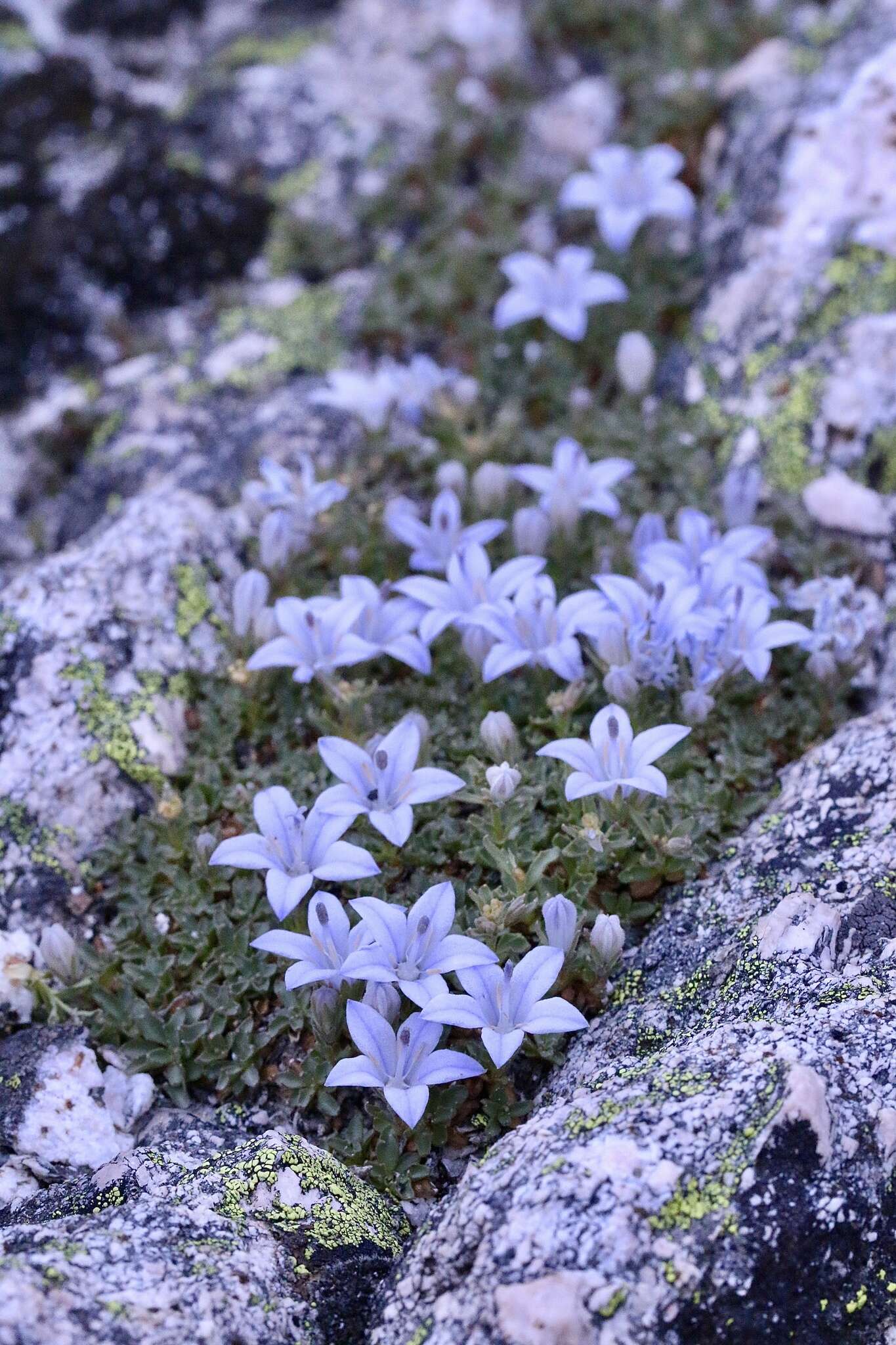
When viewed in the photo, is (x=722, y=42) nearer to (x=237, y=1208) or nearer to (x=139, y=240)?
(x=139, y=240)

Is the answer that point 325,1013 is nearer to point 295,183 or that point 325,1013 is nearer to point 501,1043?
point 501,1043

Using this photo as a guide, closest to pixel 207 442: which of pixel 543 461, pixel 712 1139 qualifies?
pixel 543 461

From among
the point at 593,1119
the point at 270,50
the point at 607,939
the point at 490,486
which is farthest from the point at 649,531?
the point at 270,50

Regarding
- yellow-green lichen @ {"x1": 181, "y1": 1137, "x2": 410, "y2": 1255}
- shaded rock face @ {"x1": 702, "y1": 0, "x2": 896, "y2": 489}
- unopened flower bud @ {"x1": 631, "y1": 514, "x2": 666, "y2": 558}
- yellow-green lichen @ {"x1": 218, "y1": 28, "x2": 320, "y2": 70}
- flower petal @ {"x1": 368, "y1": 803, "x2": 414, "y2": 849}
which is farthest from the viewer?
yellow-green lichen @ {"x1": 218, "y1": 28, "x2": 320, "y2": 70}

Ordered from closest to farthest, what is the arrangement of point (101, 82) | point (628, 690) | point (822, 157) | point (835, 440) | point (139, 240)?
point (628, 690) < point (835, 440) < point (822, 157) < point (139, 240) < point (101, 82)

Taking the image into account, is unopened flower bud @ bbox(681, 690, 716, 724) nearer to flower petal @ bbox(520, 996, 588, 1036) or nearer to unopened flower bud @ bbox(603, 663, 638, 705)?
unopened flower bud @ bbox(603, 663, 638, 705)

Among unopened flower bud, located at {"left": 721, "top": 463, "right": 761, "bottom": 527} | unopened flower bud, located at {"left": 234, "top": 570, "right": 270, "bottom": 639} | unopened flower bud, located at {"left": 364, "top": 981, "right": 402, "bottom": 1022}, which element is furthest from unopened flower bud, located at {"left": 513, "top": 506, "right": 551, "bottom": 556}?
unopened flower bud, located at {"left": 364, "top": 981, "right": 402, "bottom": 1022}

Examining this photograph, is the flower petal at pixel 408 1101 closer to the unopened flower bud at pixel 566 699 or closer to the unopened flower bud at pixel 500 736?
the unopened flower bud at pixel 500 736
